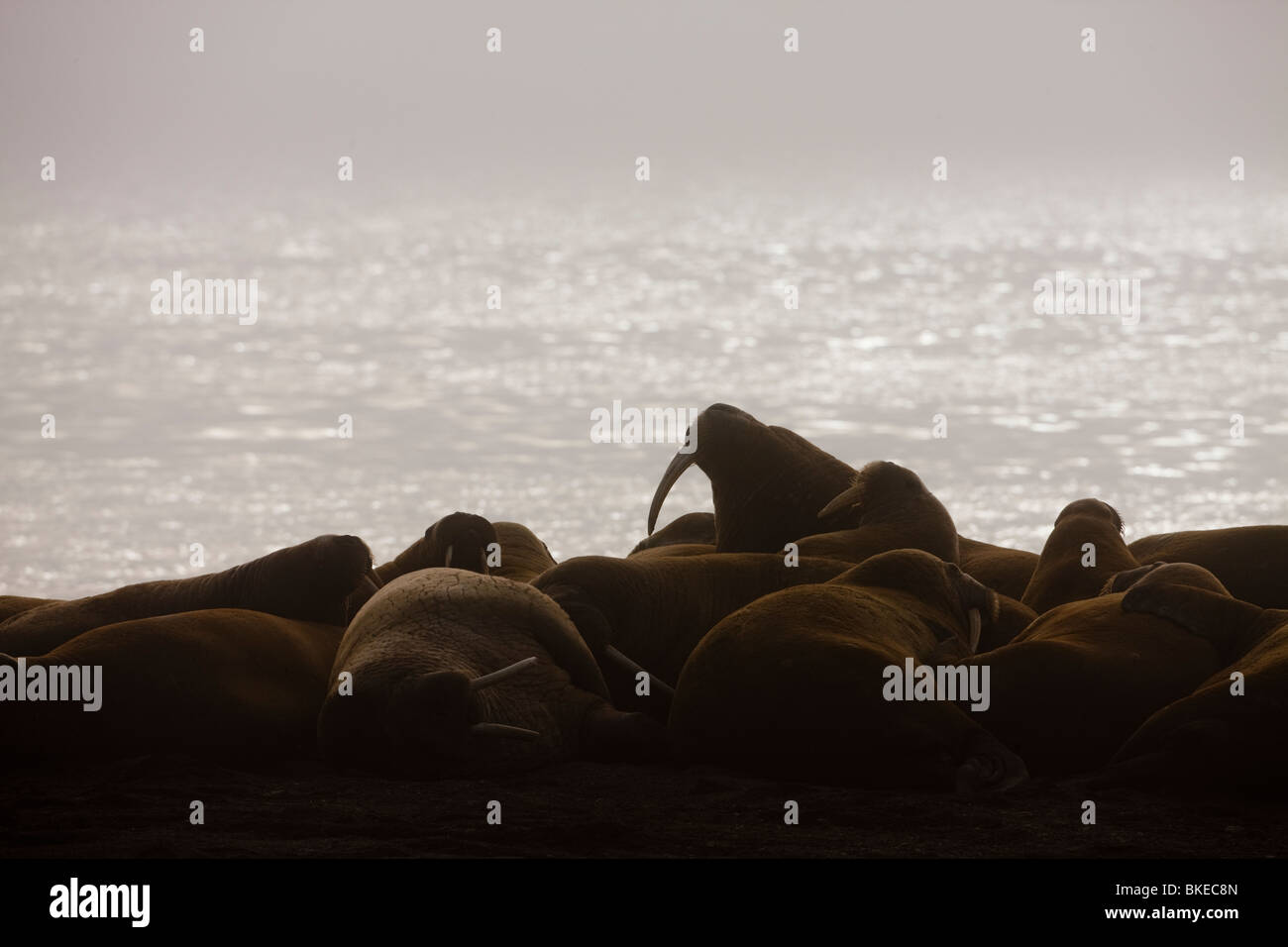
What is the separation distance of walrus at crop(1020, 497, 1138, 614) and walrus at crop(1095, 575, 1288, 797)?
1.47 meters

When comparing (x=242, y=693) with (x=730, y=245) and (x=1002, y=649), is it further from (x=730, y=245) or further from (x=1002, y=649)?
(x=730, y=245)

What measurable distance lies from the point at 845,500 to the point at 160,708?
11.2ft

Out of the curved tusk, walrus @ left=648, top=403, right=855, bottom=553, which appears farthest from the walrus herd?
walrus @ left=648, top=403, right=855, bottom=553

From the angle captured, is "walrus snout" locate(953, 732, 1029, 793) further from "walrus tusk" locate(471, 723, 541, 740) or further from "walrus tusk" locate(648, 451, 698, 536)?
"walrus tusk" locate(648, 451, 698, 536)

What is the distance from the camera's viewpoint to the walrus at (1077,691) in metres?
6.22

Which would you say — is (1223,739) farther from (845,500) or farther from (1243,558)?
(845,500)

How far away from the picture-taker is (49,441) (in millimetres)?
24938

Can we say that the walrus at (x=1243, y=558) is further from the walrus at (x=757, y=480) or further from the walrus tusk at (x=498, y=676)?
the walrus tusk at (x=498, y=676)

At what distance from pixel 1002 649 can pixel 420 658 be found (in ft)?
6.13

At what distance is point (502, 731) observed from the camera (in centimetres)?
625

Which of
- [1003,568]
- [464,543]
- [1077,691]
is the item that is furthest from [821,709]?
[1003,568]
